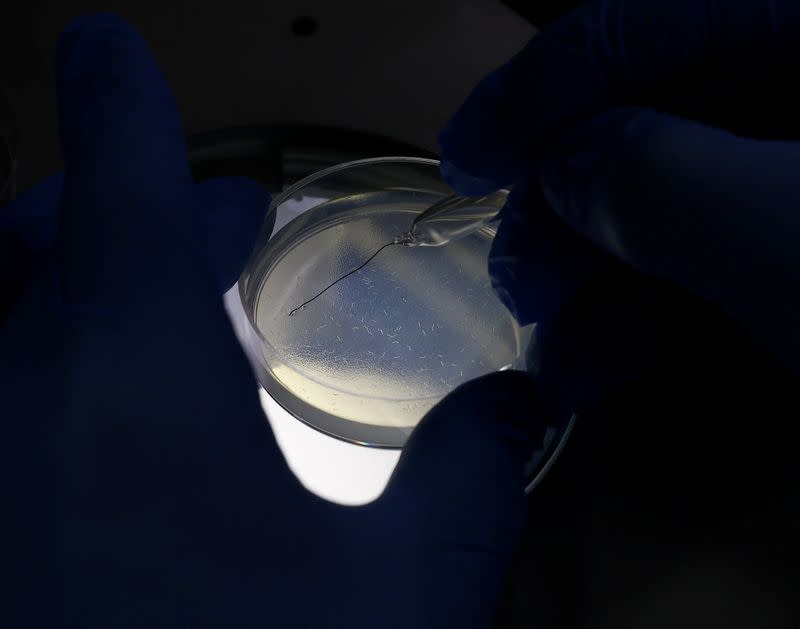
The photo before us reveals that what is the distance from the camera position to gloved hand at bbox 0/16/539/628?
64 centimetres

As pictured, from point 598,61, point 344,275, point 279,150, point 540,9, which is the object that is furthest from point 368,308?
point 540,9

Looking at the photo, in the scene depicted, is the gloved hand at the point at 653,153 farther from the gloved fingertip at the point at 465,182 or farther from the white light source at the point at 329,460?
the white light source at the point at 329,460

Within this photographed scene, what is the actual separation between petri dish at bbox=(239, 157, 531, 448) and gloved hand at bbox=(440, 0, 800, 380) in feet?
0.40

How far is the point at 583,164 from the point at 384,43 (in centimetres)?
63

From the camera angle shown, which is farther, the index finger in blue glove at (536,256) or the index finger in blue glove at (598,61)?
the index finger in blue glove at (536,256)

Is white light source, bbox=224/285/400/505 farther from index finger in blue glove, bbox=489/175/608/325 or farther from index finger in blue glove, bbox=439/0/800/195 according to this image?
index finger in blue glove, bbox=439/0/800/195

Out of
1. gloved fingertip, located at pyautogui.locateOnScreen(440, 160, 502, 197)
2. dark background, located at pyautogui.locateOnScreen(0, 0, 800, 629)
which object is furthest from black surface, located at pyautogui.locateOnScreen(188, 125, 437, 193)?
gloved fingertip, located at pyautogui.locateOnScreen(440, 160, 502, 197)

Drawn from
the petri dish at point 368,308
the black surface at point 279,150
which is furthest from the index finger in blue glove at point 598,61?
the black surface at point 279,150

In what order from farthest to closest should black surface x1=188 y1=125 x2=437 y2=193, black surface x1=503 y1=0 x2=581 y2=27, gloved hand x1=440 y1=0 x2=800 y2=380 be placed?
1. black surface x1=503 y1=0 x2=581 y2=27
2. black surface x1=188 y1=125 x2=437 y2=193
3. gloved hand x1=440 y1=0 x2=800 y2=380

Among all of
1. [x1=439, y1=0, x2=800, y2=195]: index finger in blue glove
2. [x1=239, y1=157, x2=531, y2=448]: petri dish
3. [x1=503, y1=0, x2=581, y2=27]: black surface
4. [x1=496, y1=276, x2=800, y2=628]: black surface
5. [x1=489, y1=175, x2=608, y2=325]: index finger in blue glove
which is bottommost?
[x1=496, y1=276, x2=800, y2=628]: black surface

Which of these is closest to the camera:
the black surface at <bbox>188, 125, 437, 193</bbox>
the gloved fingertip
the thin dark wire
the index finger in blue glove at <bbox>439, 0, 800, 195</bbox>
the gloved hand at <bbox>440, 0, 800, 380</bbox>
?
the gloved hand at <bbox>440, 0, 800, 380</bbox>

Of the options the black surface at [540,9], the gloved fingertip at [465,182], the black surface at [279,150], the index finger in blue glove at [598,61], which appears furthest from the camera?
the black surface at [540,9]

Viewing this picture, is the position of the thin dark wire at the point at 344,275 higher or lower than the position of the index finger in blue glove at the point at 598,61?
lower

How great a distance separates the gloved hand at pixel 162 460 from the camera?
64cm
